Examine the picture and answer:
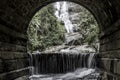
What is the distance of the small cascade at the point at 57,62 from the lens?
13109mm

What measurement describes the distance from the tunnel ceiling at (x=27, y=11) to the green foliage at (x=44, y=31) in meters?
10.8

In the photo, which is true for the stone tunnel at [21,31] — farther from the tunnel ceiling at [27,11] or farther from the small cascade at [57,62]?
the small cascade at [57,62]

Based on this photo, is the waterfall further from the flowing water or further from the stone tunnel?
the stone tunnel

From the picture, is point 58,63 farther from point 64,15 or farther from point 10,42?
point 64,15

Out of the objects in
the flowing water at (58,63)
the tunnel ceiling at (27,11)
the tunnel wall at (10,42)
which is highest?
the tunnel ceiling at (27,11)

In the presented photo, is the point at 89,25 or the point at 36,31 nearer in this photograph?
the point at 36,31

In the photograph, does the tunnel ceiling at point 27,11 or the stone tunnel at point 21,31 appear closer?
the stone tunnel at point 21,31

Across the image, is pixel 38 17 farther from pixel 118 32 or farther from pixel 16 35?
pixel 118 32

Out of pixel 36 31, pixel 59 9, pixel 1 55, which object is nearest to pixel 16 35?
pixel 1 55

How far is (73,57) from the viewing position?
13.2 metres

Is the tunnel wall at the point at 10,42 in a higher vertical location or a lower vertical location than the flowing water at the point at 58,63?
higher

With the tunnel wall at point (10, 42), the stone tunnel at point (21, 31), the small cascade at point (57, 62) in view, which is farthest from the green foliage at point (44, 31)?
the tunnel wall at point (10, 42)

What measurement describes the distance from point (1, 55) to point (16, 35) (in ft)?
5.72

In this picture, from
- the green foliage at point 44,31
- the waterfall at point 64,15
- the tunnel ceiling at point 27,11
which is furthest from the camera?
the waterfall at point 64,15
